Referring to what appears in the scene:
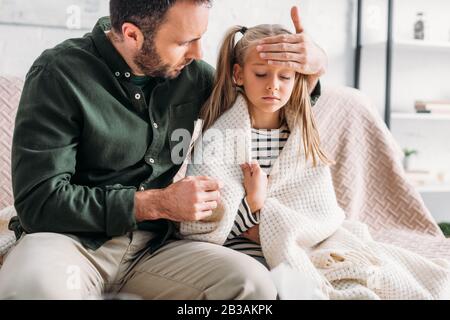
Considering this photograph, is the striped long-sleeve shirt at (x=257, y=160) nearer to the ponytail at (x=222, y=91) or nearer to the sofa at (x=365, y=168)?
the ponytail at (x=222, y=91)

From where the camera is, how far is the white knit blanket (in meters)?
1.31

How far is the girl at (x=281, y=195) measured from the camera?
132 cm

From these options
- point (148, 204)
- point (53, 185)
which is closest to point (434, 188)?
point (148, 204)

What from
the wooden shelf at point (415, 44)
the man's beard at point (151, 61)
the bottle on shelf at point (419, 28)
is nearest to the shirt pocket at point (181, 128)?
the man's beard at point (151, 61)

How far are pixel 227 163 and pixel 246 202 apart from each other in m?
0.11

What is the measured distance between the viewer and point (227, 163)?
1458 millimetres

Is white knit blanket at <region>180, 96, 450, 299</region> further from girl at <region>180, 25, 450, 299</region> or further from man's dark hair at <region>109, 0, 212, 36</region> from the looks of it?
man's dark hair at <region>109, 0, 212, 36</region>

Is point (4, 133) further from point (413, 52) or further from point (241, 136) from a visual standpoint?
point (413, 52)

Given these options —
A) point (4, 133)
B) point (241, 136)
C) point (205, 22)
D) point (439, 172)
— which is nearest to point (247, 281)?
point (241, 136)

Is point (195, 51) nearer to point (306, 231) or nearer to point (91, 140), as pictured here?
point (91, 140)

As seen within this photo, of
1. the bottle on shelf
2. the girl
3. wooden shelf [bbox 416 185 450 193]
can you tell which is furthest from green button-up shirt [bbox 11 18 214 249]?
the bottle on shelf

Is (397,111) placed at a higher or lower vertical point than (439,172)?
higher

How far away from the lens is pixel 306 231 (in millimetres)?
1414

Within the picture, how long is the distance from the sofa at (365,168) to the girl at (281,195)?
42 cm
